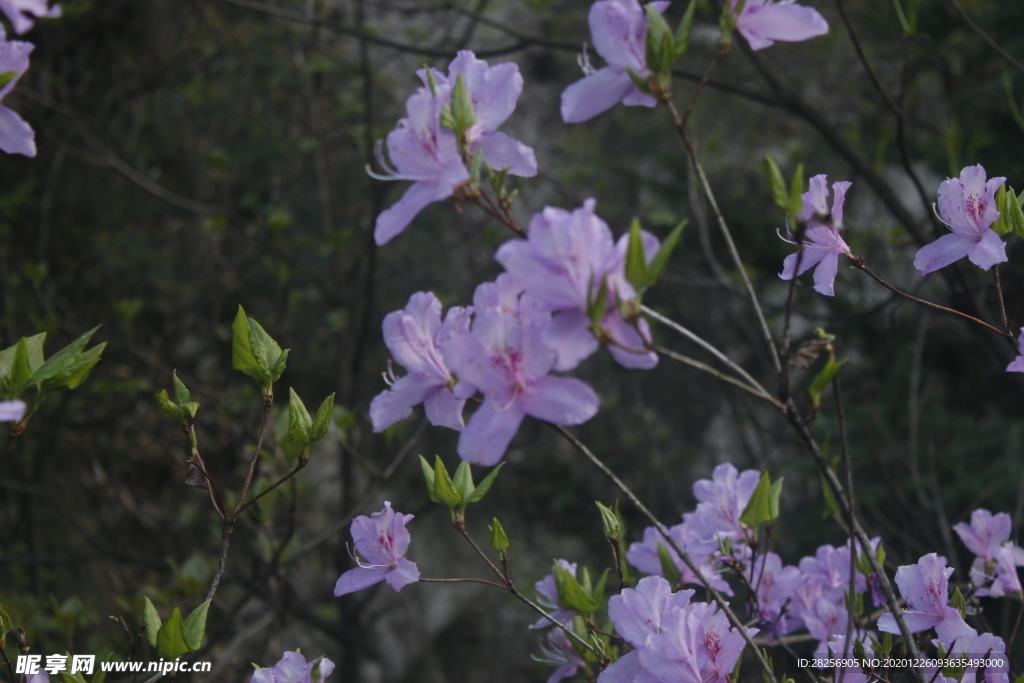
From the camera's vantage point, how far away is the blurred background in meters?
2.89

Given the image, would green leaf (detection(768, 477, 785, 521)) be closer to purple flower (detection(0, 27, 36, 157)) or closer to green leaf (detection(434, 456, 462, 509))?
green leaf (detection(434, 456, 462, 509))

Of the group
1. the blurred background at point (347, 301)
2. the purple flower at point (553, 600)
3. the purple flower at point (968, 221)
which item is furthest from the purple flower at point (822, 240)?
the blurred background at point (347, 301)

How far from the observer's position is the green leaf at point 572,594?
869 millimetres

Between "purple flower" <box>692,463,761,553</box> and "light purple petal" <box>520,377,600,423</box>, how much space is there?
510 millimetres

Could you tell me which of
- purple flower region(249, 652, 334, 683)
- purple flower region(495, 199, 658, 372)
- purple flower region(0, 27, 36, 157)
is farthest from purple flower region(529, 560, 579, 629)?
purple flower region(0, 27, 36, 157)

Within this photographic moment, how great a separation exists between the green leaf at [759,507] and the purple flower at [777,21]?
0.49m

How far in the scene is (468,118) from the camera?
680 millimetres

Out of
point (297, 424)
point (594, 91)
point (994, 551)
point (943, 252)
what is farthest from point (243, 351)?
point (994, 551)

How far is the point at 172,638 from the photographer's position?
0.83 metres

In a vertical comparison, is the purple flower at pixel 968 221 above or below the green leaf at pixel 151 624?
above

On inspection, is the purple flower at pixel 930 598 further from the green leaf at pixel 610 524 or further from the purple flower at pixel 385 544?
the purple flower at pixel 385 544

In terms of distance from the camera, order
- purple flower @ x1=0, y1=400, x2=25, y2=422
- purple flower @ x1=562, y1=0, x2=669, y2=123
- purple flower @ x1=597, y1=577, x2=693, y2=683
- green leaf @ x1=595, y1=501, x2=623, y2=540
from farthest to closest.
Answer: green leaf @ x1=595, y1=501, x2=623, y2=540
purple flower @ x1=597, y1=577, x2=693, y2=683
purple flower @ x1=562, y1=0, x2=669, y2=123
purple flower @ x1=0, y1=400, x2=25, y2=422

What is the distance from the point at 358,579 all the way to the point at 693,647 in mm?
373

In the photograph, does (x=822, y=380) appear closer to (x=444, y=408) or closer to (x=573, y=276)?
(x=573, y=276)
